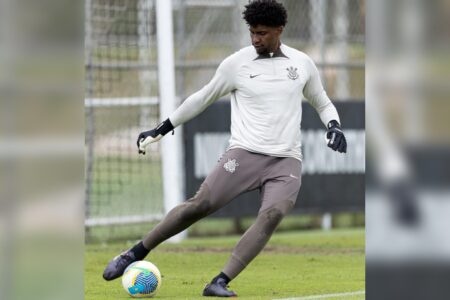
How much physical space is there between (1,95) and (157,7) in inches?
391

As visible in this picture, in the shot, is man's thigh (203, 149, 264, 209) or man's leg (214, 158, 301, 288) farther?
man's thigh (203, 149, 264, 209)

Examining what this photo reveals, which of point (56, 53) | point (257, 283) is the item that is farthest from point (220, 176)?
point (56, 53)

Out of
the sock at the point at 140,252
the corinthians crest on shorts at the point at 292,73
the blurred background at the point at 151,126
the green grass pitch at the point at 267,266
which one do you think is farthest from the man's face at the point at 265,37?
the blurred background at the point at 151,126

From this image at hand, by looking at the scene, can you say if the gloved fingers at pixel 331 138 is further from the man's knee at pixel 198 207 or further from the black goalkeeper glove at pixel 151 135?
the black goalkeeper glove at pixel 151 135

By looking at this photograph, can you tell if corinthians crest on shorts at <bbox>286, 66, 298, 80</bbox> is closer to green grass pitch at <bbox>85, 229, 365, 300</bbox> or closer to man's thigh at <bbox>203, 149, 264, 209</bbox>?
man's thigh at <bbox>203, 149, 264, 209</bbox>

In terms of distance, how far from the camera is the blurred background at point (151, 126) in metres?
13.2

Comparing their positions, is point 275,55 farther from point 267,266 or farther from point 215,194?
point 267,266

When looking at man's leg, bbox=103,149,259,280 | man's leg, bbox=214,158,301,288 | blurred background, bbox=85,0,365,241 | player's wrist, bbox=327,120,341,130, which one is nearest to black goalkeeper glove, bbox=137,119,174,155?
man's leg, bbox=103,149,259,280

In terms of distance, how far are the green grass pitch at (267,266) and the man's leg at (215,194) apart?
489mm

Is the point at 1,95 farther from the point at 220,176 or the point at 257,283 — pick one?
the point at 257,283

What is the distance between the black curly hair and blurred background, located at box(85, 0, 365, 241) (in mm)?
4527

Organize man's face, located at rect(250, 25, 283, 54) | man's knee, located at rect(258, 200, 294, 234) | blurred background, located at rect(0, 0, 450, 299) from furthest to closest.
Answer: man's face, located at rect(250, 25, 283, 54) → man's knee, located at rect(258, 200, 294, 234) → blurred background, located at rect(0, 0, 450, 299)

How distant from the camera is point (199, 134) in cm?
1341

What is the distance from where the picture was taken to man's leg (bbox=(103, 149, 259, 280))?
8227 mm
